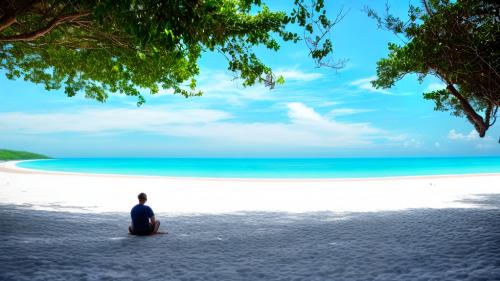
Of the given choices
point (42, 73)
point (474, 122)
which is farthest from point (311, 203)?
point (42, 73)

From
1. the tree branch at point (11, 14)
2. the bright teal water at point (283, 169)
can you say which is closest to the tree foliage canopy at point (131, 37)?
the tree branch at point (11, 14)

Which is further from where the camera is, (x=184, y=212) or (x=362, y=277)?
(x=184, y=212)

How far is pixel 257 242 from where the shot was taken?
9.23m

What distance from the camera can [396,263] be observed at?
23.4 feet

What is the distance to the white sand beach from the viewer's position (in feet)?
21.8

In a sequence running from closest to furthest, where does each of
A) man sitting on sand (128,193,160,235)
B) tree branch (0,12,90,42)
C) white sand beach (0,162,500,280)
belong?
white sand beach (0,162,500,280) < man sitting on sand (128,193,160,235) < tree branch (0,12,90,42)

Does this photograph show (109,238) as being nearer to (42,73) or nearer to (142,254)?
(142,254)

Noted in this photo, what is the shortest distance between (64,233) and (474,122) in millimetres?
13603

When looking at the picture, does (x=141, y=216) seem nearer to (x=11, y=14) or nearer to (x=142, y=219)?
(x=142, y=219)

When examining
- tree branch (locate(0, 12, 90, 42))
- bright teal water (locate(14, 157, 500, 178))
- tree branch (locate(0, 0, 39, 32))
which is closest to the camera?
tree branch (locate(0, 0, 39, 32))

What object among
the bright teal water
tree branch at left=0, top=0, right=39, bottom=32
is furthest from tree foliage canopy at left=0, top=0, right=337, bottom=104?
the bright teal water

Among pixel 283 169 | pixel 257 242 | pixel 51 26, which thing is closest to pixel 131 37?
pixel 51 26

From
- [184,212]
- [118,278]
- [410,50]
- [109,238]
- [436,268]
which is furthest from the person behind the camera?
[184,212]

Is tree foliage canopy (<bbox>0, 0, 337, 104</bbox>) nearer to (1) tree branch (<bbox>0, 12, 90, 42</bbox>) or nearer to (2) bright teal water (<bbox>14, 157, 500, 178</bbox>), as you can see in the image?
(1) tree branch (<bbox>0, 12, 90, 42</bbox>)
